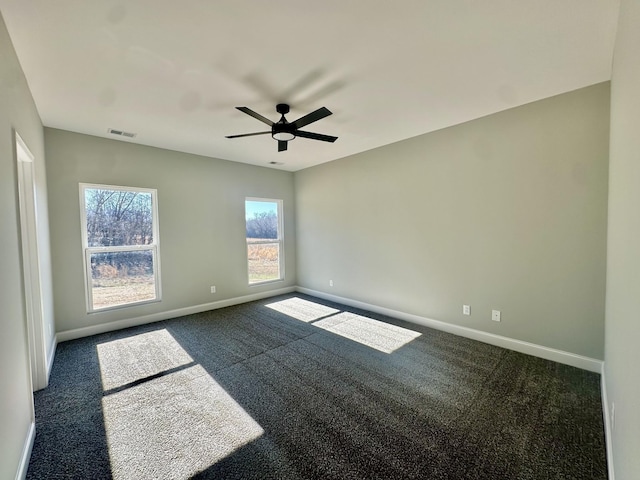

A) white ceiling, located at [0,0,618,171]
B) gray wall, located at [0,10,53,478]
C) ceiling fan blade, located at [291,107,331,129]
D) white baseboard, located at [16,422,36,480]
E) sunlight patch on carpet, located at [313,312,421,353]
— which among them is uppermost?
white ceiling, located at [0,0,618,171]

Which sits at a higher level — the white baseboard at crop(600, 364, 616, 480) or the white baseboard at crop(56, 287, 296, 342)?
the white baseboard at crop(56, 287, 296, 342)

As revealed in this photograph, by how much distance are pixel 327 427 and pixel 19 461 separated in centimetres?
181

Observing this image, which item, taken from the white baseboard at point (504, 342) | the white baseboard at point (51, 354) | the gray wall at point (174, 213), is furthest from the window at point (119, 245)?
the white baseboard at point (504, 342)

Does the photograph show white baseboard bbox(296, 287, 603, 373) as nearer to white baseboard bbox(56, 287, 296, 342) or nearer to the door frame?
white baseboard bbox(56, 287, 296, 342)

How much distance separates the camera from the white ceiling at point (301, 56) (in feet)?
5.44

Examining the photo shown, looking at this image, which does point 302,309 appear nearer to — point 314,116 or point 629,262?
point 314,116

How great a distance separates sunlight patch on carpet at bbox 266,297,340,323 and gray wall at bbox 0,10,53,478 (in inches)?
117

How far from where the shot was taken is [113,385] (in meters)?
2.53

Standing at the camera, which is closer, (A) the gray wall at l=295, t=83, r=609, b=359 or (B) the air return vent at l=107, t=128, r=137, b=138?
(A) the gray wall at l=295, t=83, r=609, b=359

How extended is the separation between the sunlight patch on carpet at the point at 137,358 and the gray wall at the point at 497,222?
2.89m

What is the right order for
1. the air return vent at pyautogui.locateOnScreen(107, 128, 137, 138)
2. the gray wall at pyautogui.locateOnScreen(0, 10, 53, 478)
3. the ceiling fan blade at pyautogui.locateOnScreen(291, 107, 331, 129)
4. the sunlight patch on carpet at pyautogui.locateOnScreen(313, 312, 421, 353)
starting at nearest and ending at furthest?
the gray wall at pyautogui.locateOnScreen(0, 10, 53, 478), the ceiling fan blade at pyautogui.locateOnScreen(291, 107, 331, 129), the sunlight patch on carpet at pyautogui.locateOnScreen(313, 312, 421, 353), the air return vent at pyautogui.locateOnScreen(107, 128, 137, 138)

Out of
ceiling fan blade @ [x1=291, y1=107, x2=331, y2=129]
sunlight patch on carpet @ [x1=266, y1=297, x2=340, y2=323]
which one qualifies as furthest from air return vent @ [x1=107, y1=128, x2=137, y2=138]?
sunlight patch on carpet @ [x1=266, y1=297, x2=340, y2=323]

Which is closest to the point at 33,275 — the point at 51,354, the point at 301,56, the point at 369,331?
the point at 51,354

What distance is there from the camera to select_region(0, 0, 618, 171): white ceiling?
5.44 feet
